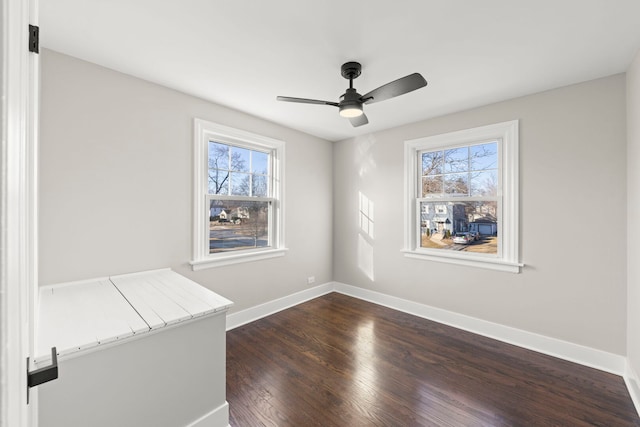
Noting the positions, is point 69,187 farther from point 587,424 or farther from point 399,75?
point 587,424

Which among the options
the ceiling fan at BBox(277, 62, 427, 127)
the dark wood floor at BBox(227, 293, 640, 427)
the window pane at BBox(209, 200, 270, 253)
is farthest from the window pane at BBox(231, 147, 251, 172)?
the dark wood floor at BBox(227, 293, 640, 427)

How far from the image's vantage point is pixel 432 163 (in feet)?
11.7

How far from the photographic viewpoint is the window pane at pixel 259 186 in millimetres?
3506

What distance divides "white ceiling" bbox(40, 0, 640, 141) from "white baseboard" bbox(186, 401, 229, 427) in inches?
96.8

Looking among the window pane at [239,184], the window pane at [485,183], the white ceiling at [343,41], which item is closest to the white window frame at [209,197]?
the window pane at [239,184]

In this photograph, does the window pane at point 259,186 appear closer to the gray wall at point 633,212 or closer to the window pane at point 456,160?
the window pane at point 456,160

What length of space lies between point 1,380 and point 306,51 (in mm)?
2258

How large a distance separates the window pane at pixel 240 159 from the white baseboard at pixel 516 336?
2.55 metres

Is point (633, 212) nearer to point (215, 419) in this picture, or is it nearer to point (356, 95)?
point (356, 95)

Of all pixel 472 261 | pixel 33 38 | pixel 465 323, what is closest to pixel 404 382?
pixel 465 323

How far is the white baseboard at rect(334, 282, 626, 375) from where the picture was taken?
239 cm

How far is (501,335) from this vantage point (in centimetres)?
291

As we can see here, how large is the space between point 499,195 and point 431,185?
786 mm

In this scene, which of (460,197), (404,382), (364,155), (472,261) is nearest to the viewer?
(404,382)
